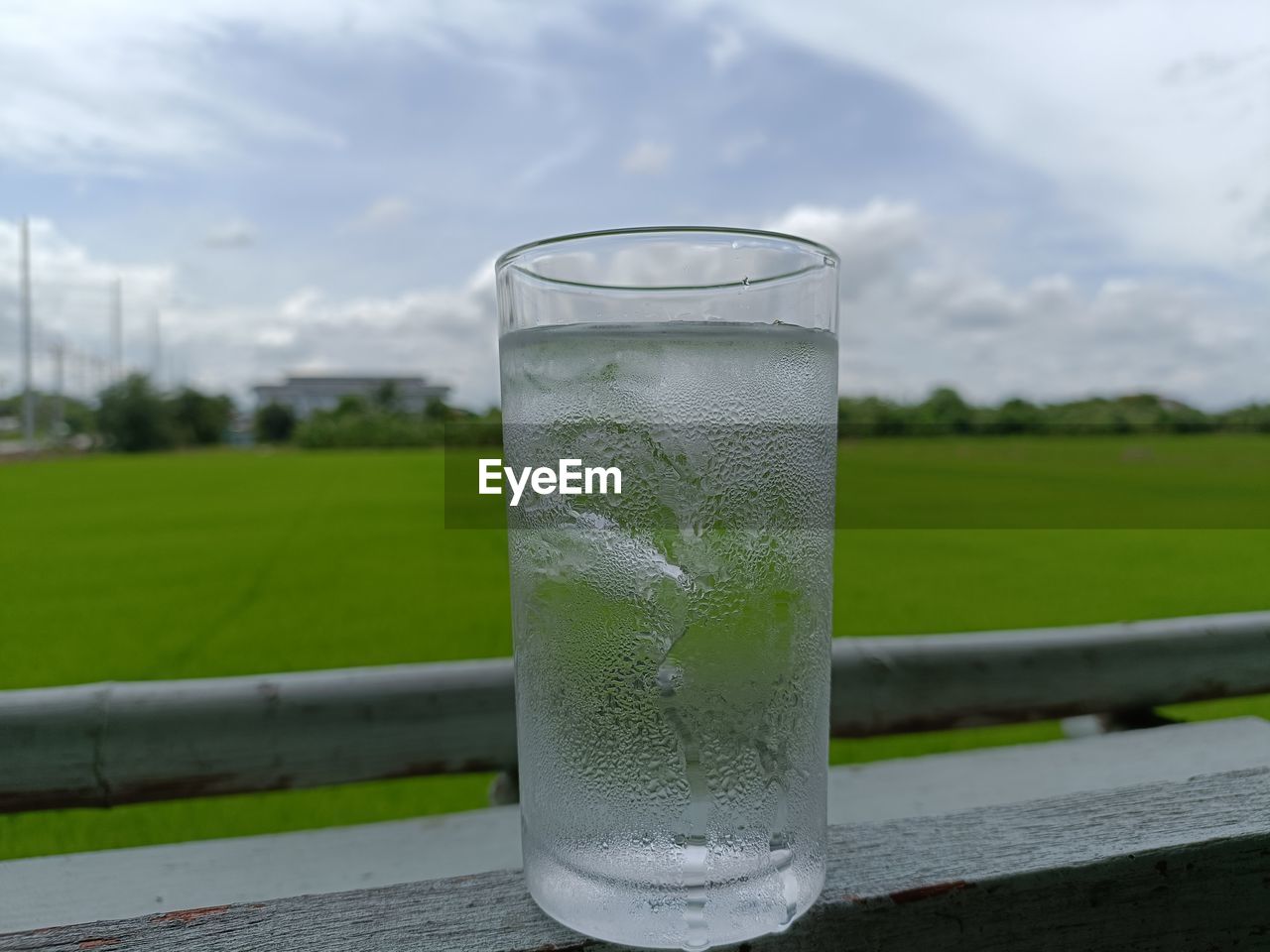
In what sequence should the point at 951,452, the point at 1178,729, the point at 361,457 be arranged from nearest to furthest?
→ 1. the point at 1178,729
2. the point at 951,452
3. the point at 361,457

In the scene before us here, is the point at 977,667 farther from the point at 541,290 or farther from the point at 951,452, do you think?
the point at 951,452

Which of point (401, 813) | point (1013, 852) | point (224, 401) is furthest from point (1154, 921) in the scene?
point (224, 401)

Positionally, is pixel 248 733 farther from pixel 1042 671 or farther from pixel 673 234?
pixel 1042 671

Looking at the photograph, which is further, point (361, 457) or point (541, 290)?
point (361, 457)

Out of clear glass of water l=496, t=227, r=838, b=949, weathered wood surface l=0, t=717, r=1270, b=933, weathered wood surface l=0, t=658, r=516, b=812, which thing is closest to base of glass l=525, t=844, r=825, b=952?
clear glass of water l=496, t=227, r=838, b=949

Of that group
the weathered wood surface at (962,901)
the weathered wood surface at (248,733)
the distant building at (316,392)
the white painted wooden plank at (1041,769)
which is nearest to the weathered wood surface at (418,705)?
the weathered wood surface at (248,733)

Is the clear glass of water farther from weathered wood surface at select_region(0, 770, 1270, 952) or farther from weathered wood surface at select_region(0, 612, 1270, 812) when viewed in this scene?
weathered wood surface at select_region(0, 612, 1270, 812)
